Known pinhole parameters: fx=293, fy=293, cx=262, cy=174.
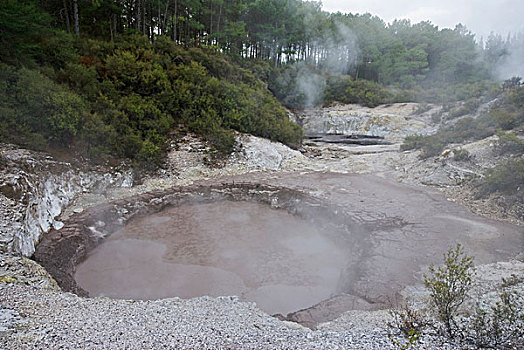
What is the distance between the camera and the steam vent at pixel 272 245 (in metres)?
6.45

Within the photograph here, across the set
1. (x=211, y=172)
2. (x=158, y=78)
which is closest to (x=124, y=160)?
(x=211, y=172)

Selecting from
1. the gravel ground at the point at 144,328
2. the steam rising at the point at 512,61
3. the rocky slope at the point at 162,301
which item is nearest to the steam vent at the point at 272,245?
the rocky slope at the point at 162,301

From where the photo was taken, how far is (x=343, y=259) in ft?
26.1

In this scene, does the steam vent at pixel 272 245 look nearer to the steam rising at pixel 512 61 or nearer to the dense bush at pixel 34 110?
the dense bush at pixel 34 110

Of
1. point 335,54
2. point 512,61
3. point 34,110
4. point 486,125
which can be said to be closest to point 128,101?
point 34,110

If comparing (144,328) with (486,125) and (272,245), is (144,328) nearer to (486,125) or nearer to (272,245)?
(272,245)

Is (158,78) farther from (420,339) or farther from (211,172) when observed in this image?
(420,339)

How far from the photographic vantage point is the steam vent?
Answer: 645cm

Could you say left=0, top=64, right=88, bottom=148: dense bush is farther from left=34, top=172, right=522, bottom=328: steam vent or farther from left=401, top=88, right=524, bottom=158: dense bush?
left=401, top=88, right=524, bottom=158: dense bush

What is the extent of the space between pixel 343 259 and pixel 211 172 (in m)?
8.48

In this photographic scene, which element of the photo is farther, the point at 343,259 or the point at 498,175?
the point at 498,175

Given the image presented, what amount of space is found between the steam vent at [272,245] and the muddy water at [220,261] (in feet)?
0.10

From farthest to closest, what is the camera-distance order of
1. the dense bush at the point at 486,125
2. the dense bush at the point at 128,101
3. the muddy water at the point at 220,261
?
1. the dense bush at the point at 486,125
2. the dense bush at the point at 128,101
3. the muddy water at the point at 220,261

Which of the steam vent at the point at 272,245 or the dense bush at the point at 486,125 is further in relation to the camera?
the dense bush at the point at 486,125
